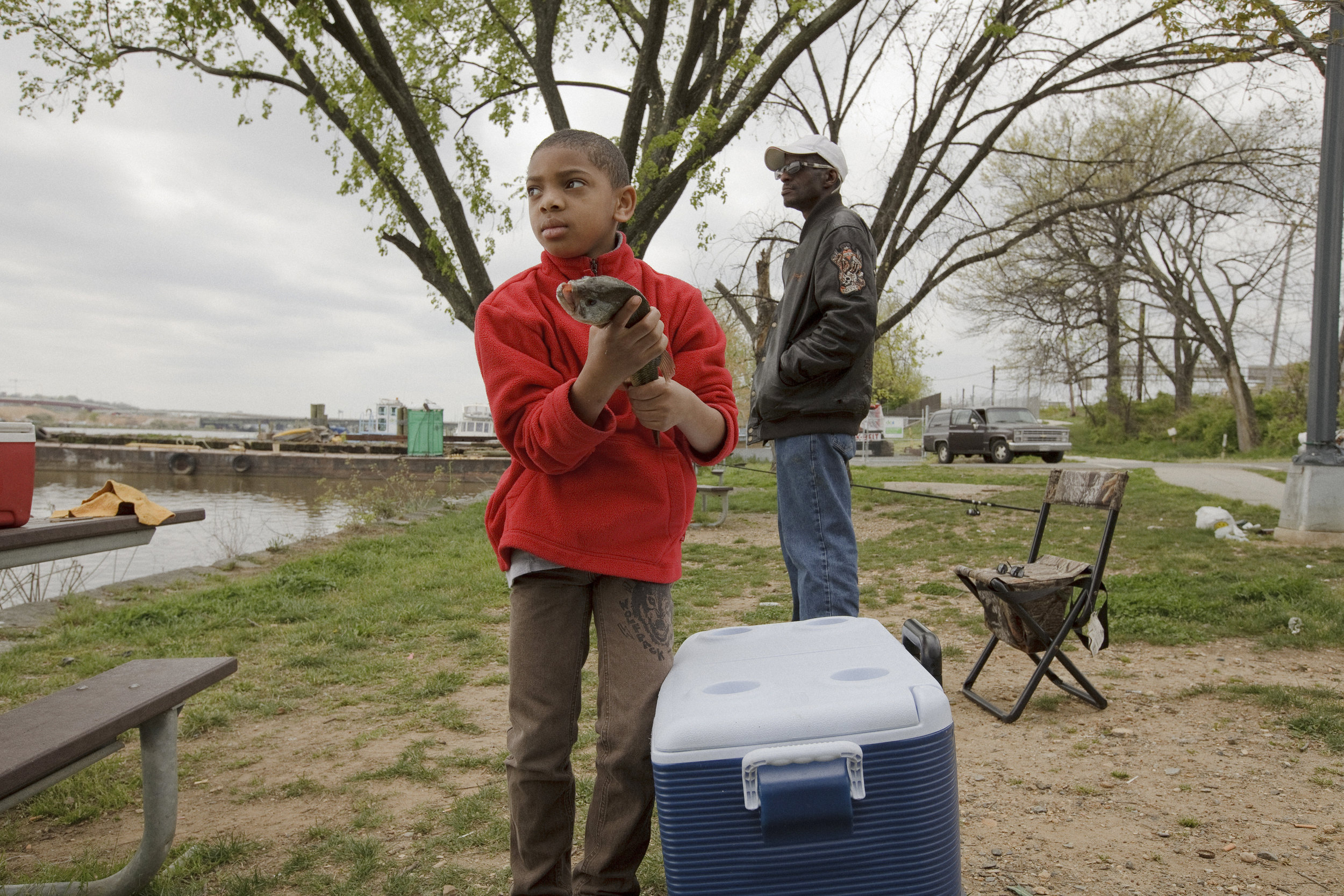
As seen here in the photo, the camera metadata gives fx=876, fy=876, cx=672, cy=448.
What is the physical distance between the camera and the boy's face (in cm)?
175

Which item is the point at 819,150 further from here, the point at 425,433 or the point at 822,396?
the point at 425,433

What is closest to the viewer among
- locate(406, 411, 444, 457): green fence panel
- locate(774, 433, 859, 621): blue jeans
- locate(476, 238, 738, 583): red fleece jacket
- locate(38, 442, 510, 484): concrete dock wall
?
locate(476, 238, 738, 583): red fleece jacket

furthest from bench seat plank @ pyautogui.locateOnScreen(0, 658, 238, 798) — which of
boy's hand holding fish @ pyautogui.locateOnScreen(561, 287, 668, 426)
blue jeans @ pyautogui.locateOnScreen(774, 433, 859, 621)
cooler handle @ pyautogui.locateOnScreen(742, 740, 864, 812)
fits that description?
blue jeans @ pyautogui.locateOnScreen(774, 433, 859, 621)

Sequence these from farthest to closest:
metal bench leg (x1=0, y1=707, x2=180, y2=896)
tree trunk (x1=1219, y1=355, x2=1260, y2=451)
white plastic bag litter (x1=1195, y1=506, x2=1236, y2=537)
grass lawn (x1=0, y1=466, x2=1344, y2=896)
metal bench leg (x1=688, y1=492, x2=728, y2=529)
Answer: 1. tree trunk (x1=1219, y1=355, x2=1260, y2=451)
2. metal bench leg (x1=688, y1=492, x2=728, y2=529)
3. white plastic bag litter (x1=1195, y1=506, x2=1236, y2=537)
4. grass lawn (x1=0, y1=466, x2=1344, y2=896)
5. metal bench leg (x1=0, y1=707, x2=180, y2=896)

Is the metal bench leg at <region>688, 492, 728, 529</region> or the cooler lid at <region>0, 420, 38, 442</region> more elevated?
the cooler lid at <region>0, 420, 38, 442</region>

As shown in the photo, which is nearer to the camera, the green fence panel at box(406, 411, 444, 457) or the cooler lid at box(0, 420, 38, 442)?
the cooler lid at box(0, 420, 38, 442)

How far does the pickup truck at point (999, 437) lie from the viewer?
25797 mm

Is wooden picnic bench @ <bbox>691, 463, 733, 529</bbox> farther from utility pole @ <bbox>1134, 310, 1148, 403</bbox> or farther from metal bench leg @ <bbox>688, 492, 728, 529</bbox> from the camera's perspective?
utility pole @ <bbox>1134, 310, 1148, 403</bbox>

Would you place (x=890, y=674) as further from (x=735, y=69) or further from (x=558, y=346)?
(x=735, y=69)

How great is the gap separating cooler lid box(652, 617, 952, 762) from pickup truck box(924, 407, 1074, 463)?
25.9 meters

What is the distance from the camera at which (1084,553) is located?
302 inches

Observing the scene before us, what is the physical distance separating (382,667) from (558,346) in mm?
3482

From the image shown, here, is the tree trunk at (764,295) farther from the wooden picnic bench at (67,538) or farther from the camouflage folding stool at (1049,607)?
the wooden picnic bench at (67,538)

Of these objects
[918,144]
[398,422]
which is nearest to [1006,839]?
[918,144]
